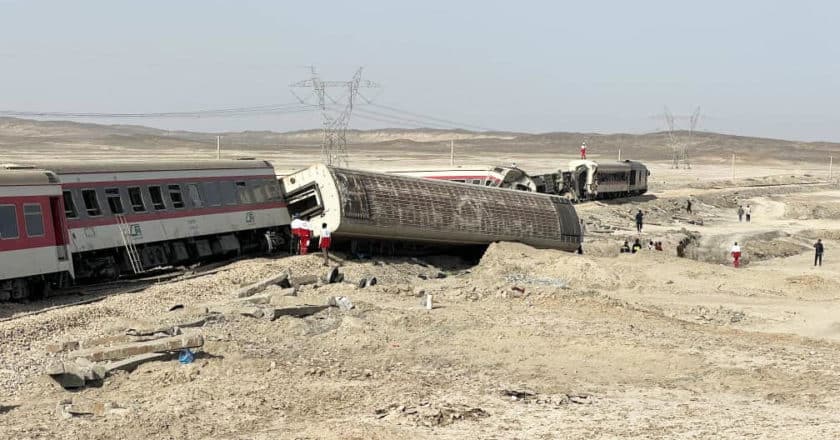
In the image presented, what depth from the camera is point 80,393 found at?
15.0 m

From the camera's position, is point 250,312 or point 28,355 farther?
point 250,312

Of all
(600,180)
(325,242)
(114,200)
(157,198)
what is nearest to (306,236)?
(325,242)

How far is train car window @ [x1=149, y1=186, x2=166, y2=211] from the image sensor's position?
26136 millimetres

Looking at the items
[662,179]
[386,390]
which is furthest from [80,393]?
[662,179]

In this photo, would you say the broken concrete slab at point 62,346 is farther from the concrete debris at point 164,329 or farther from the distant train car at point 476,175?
the distant train car at point 476,175

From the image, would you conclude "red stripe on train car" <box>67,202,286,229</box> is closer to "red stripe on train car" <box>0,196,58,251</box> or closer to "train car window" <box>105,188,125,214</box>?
"train car window" <box>105,188,125,214</box>

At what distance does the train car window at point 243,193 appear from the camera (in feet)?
94.8

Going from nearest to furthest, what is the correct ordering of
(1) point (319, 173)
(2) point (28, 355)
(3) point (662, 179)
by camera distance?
1. (2) point (28, 355)
2. (1) point (319, 173)
3. (3) point (662, 179)

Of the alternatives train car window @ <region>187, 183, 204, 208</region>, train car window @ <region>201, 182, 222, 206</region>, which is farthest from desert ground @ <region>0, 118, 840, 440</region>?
train car window @ <region>187, 183, 204, 208</region>

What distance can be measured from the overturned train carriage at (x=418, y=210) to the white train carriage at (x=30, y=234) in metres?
7.71

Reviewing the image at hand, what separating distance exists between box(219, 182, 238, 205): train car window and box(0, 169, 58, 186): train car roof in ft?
20.8

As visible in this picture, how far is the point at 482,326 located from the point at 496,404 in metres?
5.59

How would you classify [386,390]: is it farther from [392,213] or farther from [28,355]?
[392,213]

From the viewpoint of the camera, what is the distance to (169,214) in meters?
26.4
